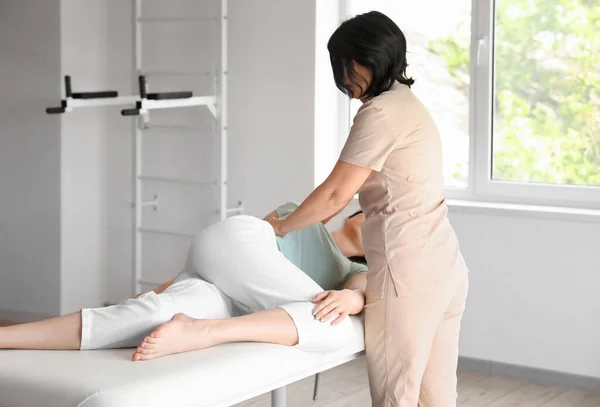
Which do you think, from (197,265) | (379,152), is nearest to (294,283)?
(197,265)

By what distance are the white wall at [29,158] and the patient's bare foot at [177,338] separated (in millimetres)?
2735

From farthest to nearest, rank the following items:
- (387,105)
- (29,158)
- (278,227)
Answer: (29,158) → (278,227) → (387,105)

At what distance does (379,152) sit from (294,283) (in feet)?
1.44

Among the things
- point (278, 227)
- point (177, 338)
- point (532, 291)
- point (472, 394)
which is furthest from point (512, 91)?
point (177, 338)

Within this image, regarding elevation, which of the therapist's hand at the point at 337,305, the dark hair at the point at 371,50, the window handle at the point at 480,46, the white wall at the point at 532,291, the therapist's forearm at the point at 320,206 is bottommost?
the white wall at the point at 532,291

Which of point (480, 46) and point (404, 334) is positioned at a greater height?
point (480, 46)

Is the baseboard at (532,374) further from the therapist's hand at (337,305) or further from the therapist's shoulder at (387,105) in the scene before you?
the therapist's shoulder at (387,105)

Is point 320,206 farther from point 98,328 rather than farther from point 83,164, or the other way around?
point 83,164

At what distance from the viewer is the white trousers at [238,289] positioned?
2.31 metres

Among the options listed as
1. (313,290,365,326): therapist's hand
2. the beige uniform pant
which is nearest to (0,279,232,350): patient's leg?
(313,290,365,326): therapist's hand

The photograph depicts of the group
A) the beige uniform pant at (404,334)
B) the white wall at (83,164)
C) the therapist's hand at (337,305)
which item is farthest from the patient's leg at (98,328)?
the white wall at (83,164)

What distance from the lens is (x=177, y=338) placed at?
7.13 feet

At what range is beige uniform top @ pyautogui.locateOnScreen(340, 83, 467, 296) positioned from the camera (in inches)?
91.4

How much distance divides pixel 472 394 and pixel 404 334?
4.90ft
